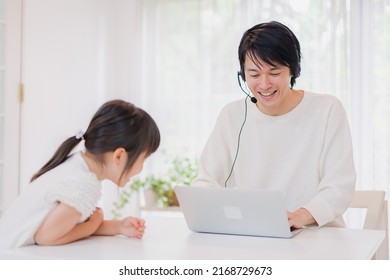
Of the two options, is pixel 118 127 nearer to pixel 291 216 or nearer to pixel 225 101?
pixel 291 216

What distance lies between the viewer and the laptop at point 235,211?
4.50ft

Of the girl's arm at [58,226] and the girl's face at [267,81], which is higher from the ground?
the girl's face at [267,81]

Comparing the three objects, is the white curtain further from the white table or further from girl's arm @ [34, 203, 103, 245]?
girl's arm @ [34, 203, 103, 245]

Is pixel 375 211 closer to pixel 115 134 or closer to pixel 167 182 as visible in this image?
pixel 115 134

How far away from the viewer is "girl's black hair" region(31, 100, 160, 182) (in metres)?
1.46

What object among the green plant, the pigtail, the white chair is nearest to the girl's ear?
the pigtail

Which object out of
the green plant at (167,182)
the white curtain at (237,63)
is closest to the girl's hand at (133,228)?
the green plant at (167,182)

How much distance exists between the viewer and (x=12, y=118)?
3.23 m

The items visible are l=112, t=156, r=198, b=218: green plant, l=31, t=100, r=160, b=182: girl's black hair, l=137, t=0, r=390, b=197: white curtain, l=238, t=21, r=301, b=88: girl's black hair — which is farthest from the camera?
l=112, t=156, r=198, b=218: green plant

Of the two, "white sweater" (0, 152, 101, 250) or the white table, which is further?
"white sweater" (0, 152, 101, 250)

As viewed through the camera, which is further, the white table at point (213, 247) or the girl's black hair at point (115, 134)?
the girl's black hair at point (115, 134)

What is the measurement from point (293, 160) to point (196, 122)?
215cm

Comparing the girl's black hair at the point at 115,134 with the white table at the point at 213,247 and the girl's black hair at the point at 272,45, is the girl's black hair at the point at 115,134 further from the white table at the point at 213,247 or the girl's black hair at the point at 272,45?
the girl's black hair at the point at 272,45

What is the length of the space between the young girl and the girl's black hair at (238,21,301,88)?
46 centimetres
